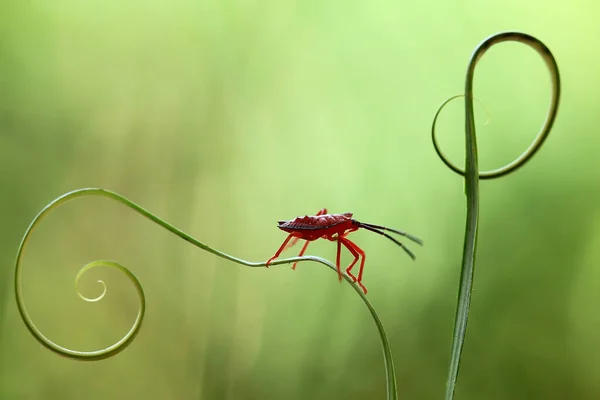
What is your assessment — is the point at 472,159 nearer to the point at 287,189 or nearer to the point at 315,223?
the point at 315,223

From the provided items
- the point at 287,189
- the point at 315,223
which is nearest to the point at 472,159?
the point at 315,223

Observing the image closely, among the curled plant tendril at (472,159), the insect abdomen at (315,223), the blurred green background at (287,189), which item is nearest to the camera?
the curled plant tendril at (472,159)

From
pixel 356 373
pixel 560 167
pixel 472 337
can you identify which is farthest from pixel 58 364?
pixel 560 167

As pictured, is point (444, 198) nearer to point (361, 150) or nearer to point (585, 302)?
point (361, 150)

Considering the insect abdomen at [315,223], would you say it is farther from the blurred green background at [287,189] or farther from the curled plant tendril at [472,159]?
the blurred green background at [287,189]

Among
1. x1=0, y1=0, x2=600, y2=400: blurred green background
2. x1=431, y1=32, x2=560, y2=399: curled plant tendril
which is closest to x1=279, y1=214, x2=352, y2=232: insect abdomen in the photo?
x1=431, y1=32, x2=560, y2=399: curled plant tendril

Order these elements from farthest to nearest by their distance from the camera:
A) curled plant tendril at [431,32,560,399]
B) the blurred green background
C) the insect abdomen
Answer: the blurred green background < the insect abdomen < curled plant tendril at [431,32,560,399]

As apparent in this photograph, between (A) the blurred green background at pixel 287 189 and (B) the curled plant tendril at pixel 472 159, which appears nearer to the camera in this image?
(B) the curled plant tendril at pixel 472 159

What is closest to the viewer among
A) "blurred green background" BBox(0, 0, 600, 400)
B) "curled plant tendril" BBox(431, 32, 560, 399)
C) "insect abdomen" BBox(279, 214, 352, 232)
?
"curled plant tendril" BBox(431, 32, 560, 399)

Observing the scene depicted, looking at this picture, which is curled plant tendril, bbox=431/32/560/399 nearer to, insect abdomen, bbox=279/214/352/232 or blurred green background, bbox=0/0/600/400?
insect abdomen, bbox=279/214/352/232

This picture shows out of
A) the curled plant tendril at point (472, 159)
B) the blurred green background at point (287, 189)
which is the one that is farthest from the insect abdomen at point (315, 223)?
the blurred green background at point (287, 189)
